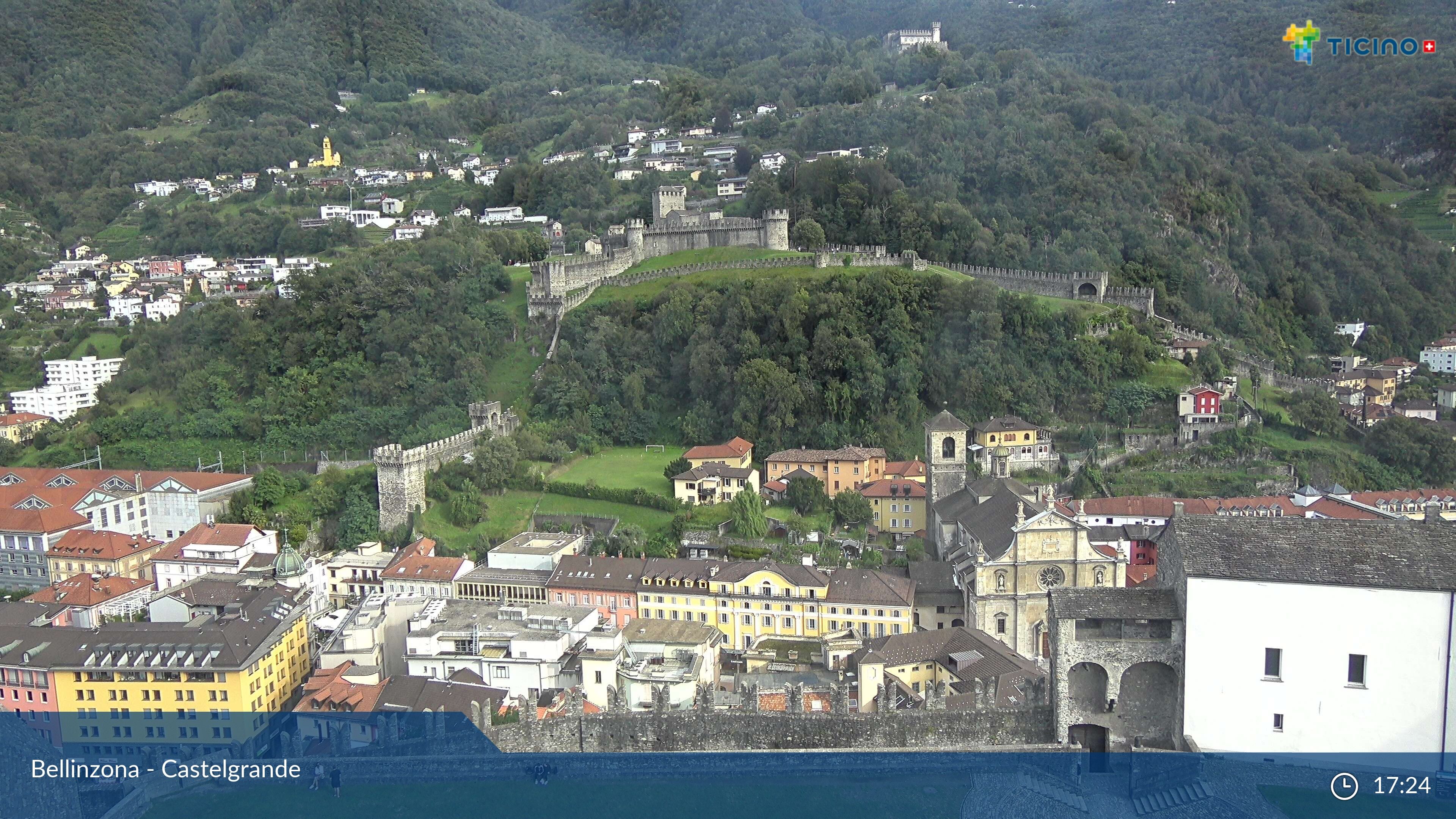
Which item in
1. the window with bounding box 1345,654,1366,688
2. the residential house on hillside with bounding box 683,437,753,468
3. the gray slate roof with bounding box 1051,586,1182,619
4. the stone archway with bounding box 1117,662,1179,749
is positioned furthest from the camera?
the residential house on hillside with bounding box 683,437,753,468

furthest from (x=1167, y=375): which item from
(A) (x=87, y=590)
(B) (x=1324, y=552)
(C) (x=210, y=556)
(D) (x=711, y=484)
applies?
(A) (x=87, y=590)

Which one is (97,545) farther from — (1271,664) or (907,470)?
(1271,664)

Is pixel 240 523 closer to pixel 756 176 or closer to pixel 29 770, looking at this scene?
pixel 29 770

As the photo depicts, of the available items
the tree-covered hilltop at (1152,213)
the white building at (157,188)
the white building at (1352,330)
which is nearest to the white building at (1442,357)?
the tree-covered hilltop at (1152,213)

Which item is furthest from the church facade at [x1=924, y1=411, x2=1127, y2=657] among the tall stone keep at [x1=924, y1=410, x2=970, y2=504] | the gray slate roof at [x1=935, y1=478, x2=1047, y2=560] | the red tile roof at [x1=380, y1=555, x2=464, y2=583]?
the red tile roof at [x1=380, y1=555, x2=464, y2=583]

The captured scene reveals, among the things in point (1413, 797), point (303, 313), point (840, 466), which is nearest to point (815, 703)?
point (1413, 797)

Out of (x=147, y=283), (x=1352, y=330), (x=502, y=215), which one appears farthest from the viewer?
(x=502, y=215)

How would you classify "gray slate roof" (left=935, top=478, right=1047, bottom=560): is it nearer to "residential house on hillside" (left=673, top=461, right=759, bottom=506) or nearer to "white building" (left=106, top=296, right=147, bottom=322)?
"residential house on hillside" (left=673, top=461, right=759, bottom=506)
